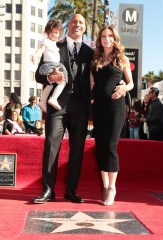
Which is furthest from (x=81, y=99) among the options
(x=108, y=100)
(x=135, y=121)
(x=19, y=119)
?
(x=135, y=121)

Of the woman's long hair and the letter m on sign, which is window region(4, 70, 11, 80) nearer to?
the letter m on sign

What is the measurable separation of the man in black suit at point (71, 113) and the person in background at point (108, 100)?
0.12 metres

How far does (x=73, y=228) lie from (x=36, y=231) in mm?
294

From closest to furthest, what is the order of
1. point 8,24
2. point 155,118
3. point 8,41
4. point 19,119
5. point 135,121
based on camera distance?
point 155,118, point 19,119, point 135,121, point 8,41, point 8,24

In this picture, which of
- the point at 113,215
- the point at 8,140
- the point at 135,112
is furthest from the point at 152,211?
the point at 135,112

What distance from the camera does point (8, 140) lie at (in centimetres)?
497

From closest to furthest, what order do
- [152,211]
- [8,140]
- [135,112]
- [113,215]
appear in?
[113,215], [152,211], [8,140], [135,112]

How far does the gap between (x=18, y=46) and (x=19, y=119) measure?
6212 cm

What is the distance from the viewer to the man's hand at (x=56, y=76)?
4027 millimetres

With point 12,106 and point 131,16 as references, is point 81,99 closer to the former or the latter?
point 12,106

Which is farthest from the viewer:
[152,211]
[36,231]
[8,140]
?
[8,140]

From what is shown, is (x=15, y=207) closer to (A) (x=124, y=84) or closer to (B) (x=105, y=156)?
(B) (x=105, y=156)

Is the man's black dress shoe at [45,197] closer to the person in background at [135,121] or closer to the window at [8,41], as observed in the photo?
the person in background at [135,121]

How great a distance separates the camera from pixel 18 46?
6975 centimetres
